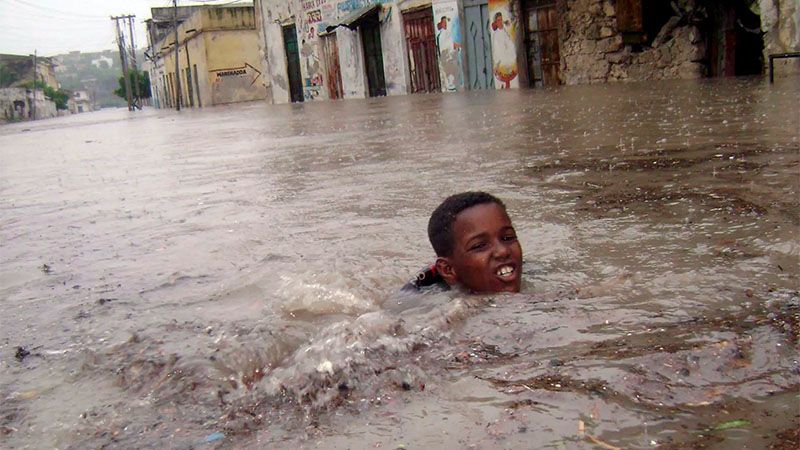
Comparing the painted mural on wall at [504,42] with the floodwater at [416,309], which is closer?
the floodwater at [416,309]

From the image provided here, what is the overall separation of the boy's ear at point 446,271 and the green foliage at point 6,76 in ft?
233

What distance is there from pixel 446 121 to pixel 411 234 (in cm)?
617

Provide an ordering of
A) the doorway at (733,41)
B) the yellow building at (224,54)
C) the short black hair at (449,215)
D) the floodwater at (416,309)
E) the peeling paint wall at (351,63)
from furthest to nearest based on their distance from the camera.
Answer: the yellow building at (224,54)
the peeling paint wall at (351,63)
the doorway at (733,41)
the short black hair at (449,215)
the floodwater at (416,309)

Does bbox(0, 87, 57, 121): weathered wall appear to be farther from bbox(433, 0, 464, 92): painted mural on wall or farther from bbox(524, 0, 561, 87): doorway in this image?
bbox(524, 0, 561, 87): doorway

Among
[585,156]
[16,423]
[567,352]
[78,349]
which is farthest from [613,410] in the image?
[585,156]

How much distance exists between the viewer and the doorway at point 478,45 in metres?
19.5

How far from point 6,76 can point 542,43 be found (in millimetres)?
61663

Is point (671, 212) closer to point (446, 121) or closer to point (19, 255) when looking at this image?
point (19, 255)

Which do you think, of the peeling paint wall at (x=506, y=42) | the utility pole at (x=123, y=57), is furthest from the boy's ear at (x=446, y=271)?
the utility pole at (x=123, y=57)

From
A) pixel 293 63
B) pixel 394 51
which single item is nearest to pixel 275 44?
pixel 293 63

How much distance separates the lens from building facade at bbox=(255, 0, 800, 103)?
14.1m

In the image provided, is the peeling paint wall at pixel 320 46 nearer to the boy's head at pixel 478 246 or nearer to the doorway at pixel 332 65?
the doorway at pixel 332 65

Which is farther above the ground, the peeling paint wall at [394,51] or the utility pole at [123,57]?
the utility pole at [123,57]

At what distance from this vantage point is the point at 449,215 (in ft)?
9.94
